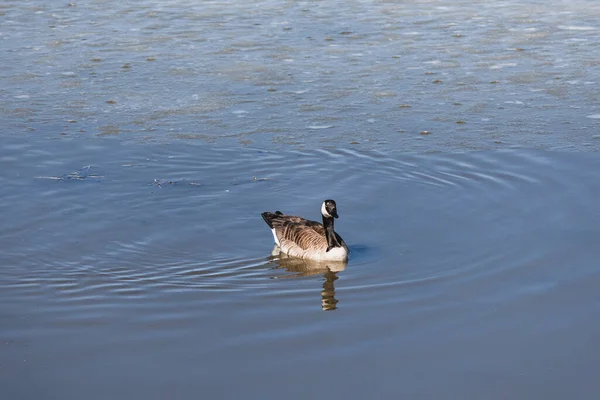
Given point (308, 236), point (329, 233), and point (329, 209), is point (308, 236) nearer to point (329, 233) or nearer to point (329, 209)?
point (329, 233)

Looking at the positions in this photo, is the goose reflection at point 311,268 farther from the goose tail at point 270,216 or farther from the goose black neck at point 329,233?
the goose tail at point 270,216

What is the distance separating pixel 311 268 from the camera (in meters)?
9.62

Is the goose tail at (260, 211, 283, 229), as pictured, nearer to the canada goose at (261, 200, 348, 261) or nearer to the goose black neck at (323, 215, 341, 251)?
the canada goose at (261, 200, 348, 261)

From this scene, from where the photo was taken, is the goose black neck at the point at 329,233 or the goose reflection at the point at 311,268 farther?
the goose black neck at the point at 329,233

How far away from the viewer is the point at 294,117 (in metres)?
13.4

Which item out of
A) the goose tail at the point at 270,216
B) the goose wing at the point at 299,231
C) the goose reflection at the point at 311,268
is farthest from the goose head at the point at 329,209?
the goose tail at the point at 270,216

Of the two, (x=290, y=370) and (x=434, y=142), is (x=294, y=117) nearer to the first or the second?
(x=434, y=142)

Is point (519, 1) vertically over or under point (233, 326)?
over

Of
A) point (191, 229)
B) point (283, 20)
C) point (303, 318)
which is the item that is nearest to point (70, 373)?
Answer: point (303, 318)

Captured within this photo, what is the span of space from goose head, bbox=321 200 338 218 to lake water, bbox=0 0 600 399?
542 mm

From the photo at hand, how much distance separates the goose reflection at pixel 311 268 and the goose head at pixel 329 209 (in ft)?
1.59

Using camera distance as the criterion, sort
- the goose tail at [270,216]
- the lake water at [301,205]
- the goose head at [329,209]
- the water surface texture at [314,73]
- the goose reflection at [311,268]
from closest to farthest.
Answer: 1. the lake water at [301,205]
2. the goose reflection at [311,268]
3. the goose head at [329,209]
4. the goose tail at [270,216]
5. the water surface texture at [314,73]

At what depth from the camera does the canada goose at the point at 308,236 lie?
30.8ft

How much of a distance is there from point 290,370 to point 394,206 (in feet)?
13.6
